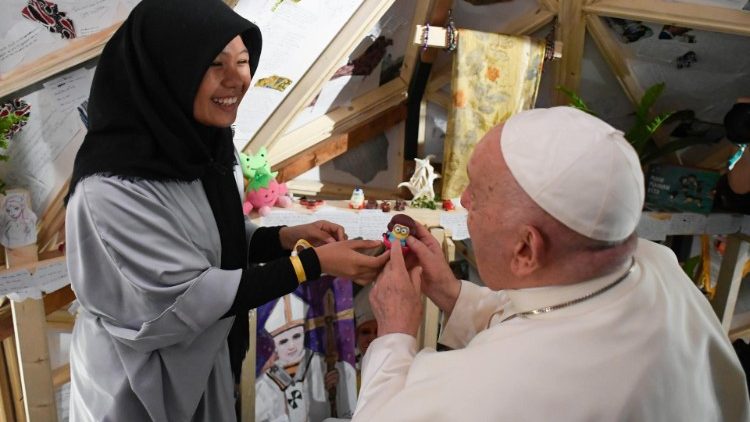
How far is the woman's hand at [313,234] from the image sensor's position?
159 centimetres

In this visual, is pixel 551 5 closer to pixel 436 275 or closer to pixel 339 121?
pixel 339 121

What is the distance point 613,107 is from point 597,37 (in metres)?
0.52

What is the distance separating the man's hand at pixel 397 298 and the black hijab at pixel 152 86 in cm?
56

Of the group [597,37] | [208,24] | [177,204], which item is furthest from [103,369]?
[597,37]

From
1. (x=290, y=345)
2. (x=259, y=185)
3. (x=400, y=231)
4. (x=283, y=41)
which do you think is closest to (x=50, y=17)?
(x=283, y=41)

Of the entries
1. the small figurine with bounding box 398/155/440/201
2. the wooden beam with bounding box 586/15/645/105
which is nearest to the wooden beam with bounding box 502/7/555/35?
the wooden beam with bounding box 586/15/645/105

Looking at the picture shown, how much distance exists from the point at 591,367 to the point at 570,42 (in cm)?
214

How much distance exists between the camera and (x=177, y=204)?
1.21 meters

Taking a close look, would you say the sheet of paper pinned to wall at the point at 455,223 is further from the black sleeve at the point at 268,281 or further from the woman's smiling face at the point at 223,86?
the woman's smiling face at the point at 223,86

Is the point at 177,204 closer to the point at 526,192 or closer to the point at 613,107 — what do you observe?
the point at 526,192

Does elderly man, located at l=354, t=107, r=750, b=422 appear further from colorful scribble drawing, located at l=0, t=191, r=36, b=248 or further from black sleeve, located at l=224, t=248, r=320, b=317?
colorful scribble drawing, located at l=0, t=191, r=36, b=248

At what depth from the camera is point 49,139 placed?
168 cm

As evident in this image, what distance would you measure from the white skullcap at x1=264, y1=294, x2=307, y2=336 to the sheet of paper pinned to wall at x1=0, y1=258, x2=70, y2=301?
0.82 metres

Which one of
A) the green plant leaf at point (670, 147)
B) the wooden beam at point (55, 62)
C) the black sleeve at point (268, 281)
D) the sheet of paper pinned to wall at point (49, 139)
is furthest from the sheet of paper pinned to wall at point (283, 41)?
the green plant leaf at point (670, 147)
